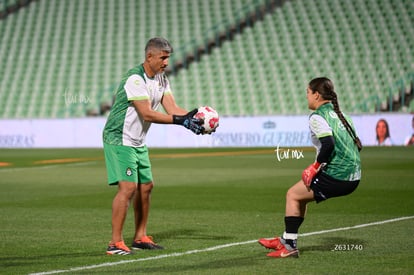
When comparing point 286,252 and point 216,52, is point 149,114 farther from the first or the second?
point 216,52

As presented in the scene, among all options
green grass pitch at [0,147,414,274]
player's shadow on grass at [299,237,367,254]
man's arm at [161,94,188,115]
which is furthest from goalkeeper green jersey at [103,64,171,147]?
player's shadow on grass at [299,237,367,254]

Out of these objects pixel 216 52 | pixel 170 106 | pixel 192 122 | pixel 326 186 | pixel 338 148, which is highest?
pixel 216 52

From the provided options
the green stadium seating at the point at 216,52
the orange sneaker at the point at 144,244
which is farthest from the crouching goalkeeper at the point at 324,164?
the green stadium seating at the point at 216,52

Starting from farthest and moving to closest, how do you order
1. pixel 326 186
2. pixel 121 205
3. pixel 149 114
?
pixel 121 205, pixel 149 114, pixel 326 186

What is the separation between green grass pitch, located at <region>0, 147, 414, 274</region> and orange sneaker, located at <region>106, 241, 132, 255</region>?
0.11 meters

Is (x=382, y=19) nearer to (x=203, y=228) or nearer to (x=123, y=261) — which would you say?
(x=203, y=228)

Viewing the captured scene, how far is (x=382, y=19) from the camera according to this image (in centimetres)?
3794

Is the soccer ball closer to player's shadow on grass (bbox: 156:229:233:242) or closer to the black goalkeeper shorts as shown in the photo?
the black goalkeeper shorts

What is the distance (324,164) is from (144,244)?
2.11 metres

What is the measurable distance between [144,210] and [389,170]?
1214 centimetres

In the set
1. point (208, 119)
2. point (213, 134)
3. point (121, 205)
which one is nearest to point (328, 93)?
point (208, 119)

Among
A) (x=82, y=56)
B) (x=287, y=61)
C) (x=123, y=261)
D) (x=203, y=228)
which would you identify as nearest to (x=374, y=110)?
(x=287, y=61)

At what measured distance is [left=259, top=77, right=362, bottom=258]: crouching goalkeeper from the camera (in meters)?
8.14

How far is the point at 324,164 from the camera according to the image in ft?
26.7
